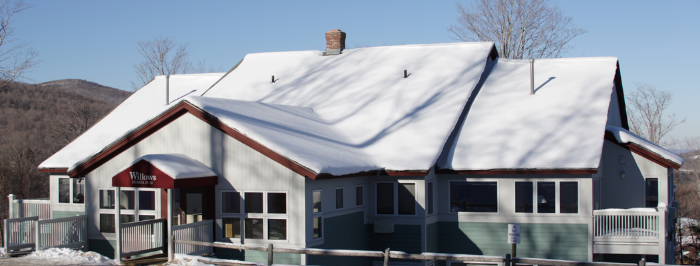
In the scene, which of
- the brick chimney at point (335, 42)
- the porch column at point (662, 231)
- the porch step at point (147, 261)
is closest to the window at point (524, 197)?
the porch column at point (662, 231)

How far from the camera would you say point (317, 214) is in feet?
42.4

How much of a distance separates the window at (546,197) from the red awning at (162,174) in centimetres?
737

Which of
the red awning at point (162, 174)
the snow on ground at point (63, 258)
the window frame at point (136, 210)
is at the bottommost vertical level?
the snow on ground at point (63, 258)

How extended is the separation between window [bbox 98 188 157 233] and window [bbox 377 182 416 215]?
5385mm

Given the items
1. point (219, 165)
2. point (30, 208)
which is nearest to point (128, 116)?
point (30, 208)

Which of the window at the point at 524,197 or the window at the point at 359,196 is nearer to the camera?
the window at the point at 359,196

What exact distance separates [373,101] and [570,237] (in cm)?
683

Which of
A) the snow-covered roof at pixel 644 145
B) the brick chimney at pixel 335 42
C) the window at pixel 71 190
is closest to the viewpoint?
the snow-covered roof at pixel 644 145

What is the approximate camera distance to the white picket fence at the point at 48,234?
13.8 meters

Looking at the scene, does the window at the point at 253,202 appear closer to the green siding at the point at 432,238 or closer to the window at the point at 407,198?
the window at the point at 407,198

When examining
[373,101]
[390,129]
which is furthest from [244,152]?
[373,101]

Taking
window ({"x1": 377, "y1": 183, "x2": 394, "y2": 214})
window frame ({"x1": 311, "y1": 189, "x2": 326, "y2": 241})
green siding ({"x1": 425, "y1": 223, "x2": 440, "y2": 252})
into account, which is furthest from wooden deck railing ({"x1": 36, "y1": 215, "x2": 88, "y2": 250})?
green siding ({"x1": 425, "y1": 223, "x2": 440, "y2": 252})

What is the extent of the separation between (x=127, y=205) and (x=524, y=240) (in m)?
9.53

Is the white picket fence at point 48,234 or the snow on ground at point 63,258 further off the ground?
the white picket fence at point 48,234
